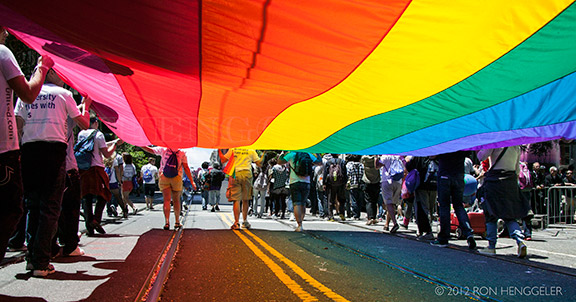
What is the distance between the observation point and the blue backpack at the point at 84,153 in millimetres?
6320

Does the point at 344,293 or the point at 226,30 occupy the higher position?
the point at 226,30

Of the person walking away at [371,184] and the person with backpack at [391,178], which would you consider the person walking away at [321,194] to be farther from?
the person with backpack at [391,178]

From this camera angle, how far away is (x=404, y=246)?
22.7ft

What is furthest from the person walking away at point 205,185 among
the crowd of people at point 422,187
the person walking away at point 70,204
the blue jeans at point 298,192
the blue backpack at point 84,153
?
the person walking away at point 70,204

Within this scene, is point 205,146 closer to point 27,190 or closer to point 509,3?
point 27,190

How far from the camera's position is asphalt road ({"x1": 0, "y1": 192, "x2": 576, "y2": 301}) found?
3.71 m

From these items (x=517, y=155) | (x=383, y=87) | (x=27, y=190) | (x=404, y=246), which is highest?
(x=383, y=87)

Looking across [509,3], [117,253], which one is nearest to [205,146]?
[117,253]

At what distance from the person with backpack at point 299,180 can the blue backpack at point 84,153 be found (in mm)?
4191

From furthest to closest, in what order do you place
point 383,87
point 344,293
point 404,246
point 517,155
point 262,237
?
point 262,237
point 404,246
point 517,155
point 383,87
point 344,293

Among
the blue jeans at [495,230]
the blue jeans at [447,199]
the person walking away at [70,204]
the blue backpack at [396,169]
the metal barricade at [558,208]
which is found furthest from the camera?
the metal barricade at [558,208]

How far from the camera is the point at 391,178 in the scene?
9406 mm

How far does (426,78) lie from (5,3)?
3.65m

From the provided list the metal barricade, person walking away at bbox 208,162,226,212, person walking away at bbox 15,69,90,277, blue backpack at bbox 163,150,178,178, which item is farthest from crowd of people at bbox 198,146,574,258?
person walking away at bbox 15,69,90,277
